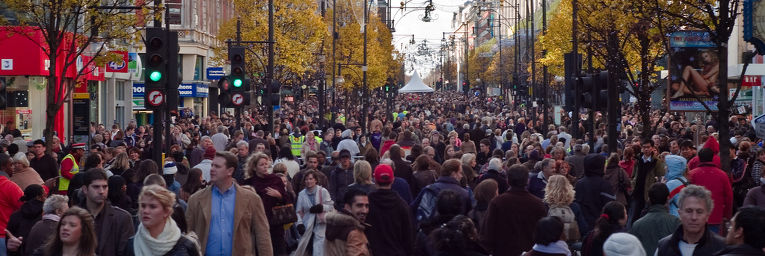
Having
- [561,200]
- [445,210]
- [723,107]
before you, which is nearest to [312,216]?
[445,210]

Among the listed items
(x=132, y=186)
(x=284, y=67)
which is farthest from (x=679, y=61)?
(x=284, y=67)

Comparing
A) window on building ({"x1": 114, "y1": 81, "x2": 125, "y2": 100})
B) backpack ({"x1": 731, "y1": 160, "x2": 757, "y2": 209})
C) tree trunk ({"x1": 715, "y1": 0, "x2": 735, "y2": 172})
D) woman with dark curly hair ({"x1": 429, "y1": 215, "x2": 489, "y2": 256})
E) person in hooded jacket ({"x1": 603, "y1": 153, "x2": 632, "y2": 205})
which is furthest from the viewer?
window on building ({"x1": 114, "y1": 81, "x2": 125, "y2": 100})

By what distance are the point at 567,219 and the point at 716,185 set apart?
2.10m

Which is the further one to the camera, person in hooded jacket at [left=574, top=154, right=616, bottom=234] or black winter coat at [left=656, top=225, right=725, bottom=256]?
person in hooded jacket at [left=574, top=154, right=616, bottom=234]

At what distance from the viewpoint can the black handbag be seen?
35.6 feet

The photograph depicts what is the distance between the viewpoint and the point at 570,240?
10.8m

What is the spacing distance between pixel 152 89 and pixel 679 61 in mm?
9482

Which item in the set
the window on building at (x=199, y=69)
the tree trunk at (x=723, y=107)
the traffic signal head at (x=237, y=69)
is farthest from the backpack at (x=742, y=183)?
the window on building at (x=199, y=69)

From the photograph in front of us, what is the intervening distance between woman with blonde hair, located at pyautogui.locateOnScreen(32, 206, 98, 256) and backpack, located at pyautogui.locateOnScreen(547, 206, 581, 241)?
15.5 ft

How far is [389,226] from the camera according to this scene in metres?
9.57

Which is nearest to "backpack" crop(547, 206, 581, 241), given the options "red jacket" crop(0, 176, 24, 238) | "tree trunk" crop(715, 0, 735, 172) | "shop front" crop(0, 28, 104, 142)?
"tree trunk" crop(715, 0, 735, 172)

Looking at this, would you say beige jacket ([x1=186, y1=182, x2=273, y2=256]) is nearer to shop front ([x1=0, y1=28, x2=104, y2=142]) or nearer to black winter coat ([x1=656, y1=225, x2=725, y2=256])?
black winter coat ([x1=656, y1=225, x2=725, y2=256])

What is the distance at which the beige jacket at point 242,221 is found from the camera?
8.60 metres

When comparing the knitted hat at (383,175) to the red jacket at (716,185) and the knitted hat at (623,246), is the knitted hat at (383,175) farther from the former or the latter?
the red jacket at (716,185)
